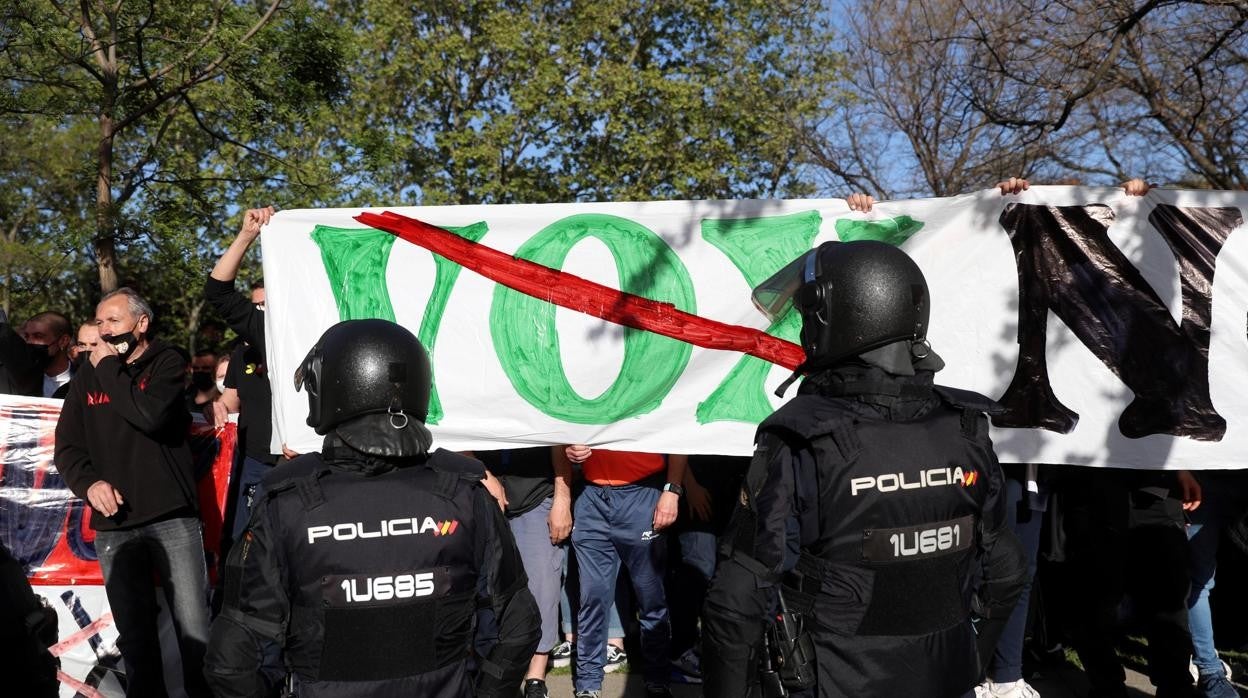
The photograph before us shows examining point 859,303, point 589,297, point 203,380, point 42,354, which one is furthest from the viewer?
point 203,380

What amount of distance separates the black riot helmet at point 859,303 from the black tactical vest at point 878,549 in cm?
17

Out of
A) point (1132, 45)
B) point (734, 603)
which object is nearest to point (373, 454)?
point (734, 603)

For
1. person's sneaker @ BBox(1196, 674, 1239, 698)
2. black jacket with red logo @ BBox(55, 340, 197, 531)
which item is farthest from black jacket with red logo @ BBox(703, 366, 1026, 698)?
black jacket with red logo @ BBox(55, 340, 197, 531)

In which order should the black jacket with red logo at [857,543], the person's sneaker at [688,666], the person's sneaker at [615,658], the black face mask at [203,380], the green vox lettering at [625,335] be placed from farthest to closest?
the black face mask at [203,380]
the person's sneaker at [615,658]
the person's sneaker at [688,666]
the green vox lettering at [625,335]
the black jacket with red logo at [857,543]

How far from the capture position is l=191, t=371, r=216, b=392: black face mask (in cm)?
849

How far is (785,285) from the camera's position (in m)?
3.48

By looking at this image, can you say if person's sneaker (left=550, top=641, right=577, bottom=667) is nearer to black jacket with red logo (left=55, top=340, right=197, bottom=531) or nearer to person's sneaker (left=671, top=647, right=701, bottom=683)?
person's sneaker (left=671, top=647, right=701, bottom=683)

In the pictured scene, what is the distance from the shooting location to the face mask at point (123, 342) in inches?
194

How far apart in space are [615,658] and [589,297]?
6.92 ft

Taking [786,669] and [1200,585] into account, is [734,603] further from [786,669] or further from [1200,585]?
[1200,585]

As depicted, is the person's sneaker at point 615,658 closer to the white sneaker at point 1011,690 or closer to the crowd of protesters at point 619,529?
the crowd of protesters at point 619,529

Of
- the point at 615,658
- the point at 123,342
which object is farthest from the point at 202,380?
the point at 615,658

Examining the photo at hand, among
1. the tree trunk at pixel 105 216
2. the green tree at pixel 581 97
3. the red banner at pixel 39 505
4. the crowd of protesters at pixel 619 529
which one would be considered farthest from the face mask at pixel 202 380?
the green tree at pixel 581 97

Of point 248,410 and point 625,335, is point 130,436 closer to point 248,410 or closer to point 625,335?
point 248,410
